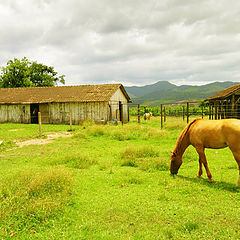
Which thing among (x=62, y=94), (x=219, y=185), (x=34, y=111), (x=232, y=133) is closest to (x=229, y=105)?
(x=232, y=133)

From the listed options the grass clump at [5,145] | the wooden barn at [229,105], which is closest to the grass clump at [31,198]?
the grass clump at [5,145]

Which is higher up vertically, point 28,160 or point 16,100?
point 16,100

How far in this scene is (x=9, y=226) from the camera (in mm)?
3252

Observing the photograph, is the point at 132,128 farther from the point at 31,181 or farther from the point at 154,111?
the point at 154,111

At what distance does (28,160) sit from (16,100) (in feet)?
67.2

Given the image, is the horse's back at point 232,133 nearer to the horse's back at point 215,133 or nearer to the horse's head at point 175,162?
the horse's back at point 215,133

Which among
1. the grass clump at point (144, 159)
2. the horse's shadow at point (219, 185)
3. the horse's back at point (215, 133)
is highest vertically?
the horse's back at point (215, 133)

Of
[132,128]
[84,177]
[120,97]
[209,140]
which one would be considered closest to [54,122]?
[120,97]

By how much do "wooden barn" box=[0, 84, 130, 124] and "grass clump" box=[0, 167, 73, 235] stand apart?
16154 mm

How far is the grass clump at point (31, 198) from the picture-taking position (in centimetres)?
337

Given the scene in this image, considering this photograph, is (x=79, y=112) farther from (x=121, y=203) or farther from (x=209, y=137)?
(x=121, y=203)

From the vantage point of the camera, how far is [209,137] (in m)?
5.12

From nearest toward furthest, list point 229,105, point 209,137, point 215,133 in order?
point 215,133 < point 209,137 < point 229,105

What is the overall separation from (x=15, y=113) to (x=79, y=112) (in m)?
8.93
